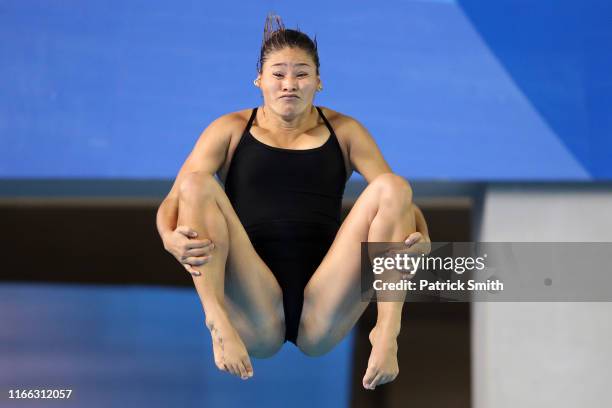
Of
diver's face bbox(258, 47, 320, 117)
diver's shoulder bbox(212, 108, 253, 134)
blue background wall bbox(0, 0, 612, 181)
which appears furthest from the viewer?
blue background wall bbox(0, 0, 612, 181)

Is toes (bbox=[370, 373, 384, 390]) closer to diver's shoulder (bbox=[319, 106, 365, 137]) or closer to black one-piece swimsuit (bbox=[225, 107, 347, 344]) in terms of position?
black one-piece swimsuit (bbox=[225, 107, 347, 344])

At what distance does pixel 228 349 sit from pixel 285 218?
1.89 ft

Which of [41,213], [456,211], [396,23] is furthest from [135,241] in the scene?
[396,23]

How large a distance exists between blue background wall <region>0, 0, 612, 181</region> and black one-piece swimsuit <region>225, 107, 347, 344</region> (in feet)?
3.51

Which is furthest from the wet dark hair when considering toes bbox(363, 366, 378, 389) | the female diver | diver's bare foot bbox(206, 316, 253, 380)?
toes bbox(363, 366, 378, 389)

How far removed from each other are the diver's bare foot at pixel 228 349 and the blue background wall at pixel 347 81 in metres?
1.57

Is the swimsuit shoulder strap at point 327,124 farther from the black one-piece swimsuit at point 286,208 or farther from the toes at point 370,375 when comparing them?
the toes at point 370,375

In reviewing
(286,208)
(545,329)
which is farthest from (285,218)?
(545,329)

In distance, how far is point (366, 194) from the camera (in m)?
2.50

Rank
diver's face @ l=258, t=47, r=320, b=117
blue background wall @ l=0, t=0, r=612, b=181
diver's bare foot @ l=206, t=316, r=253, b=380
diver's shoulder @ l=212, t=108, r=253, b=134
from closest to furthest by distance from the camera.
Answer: diver's bare foot @ l=206, t=316, r=253, b=380
diver's face @ l=258, t=47, r=320, b=117
diver's shoulder @ l=212, t=108, r=253, b=134
blue background wall @ l=0, t=0, r=612, b=181

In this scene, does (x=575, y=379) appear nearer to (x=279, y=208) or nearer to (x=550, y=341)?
(x=550, y=341)

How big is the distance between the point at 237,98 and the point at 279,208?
120cm

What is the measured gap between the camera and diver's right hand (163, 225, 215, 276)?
93.9 inches

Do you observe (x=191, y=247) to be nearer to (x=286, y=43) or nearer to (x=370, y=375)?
(x=370, y=375)
